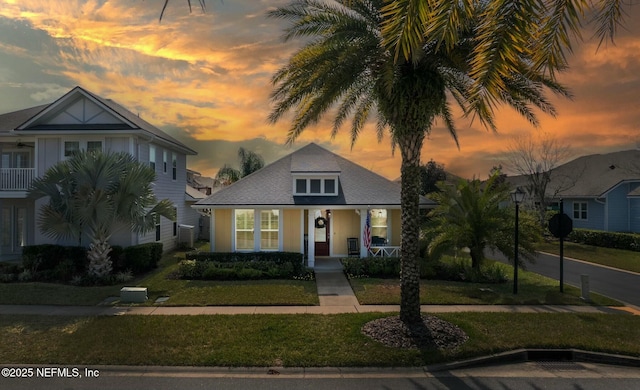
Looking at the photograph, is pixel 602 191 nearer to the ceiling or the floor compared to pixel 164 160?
nearer to the floor

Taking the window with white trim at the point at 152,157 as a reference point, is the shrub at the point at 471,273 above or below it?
below

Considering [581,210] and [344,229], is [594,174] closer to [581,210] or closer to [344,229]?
[581,210]

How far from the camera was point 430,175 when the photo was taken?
40.5 metres

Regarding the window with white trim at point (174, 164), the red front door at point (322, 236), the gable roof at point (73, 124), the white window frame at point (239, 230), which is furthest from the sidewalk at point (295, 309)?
the window with white trim at point (174, 164)

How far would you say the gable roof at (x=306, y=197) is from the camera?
17.9 metres

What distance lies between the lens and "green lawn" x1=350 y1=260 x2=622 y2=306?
38.8ft

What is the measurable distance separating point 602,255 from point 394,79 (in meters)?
22.6

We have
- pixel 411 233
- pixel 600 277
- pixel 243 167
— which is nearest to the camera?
pixel 411 233

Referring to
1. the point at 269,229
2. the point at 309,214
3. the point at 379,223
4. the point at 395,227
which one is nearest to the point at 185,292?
the point at 269,229

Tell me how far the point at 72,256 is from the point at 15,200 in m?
7.13

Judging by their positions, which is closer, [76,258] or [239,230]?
Result: [76,258]

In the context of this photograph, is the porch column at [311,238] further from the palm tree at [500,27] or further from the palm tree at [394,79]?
the palm tree at [500,27]

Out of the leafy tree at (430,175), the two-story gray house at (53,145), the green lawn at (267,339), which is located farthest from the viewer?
the leafy tree at (430,175)

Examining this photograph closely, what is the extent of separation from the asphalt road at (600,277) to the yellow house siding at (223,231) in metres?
13.0
